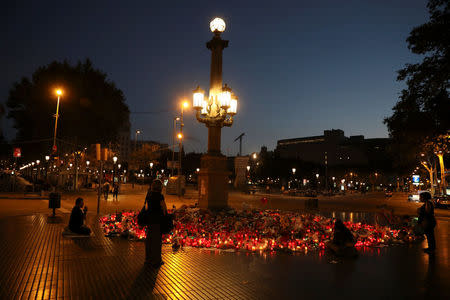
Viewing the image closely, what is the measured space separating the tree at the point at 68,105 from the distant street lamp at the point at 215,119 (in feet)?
101

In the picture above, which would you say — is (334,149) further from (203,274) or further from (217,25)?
(203,274)

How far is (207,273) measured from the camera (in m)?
6.89

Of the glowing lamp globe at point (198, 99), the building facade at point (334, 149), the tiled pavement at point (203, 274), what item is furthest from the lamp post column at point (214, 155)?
the building facade at point (334, 149)

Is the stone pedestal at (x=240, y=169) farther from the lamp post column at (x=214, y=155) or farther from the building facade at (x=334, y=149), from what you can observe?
the building facade at (x=334, y=149)

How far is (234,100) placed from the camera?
13234 millimetres

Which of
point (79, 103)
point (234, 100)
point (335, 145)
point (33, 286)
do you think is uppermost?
point (335, 145)

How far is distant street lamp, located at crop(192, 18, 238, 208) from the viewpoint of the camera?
40.7 feet

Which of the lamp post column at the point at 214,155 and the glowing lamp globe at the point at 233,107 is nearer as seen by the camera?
the lamp post column at the point at 214,155

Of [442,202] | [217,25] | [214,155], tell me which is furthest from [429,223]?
[442,202]

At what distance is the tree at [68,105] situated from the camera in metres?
38.8

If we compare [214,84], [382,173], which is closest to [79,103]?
[214,84]

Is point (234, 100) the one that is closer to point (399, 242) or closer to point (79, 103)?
point (399, 242)

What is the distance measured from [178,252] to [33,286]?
3.71 m

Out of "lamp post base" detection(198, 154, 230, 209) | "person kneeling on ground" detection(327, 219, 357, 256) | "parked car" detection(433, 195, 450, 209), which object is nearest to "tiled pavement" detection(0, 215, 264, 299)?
"person kneeling on ground" detection(327, 219, 357, 256)
